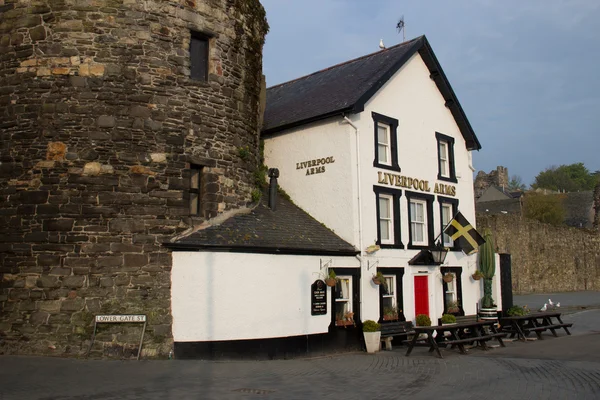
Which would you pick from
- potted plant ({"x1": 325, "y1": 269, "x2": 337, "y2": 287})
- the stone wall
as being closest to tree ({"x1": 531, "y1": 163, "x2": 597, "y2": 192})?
the stone wall

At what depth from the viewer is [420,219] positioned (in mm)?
20297

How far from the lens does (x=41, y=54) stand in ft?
45.8

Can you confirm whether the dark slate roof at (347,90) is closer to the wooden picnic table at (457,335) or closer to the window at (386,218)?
the window at (386,218)

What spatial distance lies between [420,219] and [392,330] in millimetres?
4428

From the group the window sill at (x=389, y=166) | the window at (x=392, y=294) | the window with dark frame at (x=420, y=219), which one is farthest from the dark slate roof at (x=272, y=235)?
the window with dark frame at (x=420, y=219)

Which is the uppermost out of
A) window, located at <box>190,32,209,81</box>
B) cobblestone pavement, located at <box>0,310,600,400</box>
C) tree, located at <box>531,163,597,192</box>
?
tree, located at <box>531,163,597,192</box>

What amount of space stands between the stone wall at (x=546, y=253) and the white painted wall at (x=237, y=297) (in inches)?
950

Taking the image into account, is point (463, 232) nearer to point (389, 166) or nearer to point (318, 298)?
point (389, 166)

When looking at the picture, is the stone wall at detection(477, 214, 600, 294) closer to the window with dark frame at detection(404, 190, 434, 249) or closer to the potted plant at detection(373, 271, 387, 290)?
the window with dark frame at detection(404, 190, 434, 249)

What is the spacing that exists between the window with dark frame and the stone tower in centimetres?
759

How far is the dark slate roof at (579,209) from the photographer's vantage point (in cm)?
7138

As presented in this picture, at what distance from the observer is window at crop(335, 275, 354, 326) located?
1653cm

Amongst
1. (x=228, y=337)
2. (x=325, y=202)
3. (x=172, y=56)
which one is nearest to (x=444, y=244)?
(x=325, y=202)

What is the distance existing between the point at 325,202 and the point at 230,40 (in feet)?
18.4
